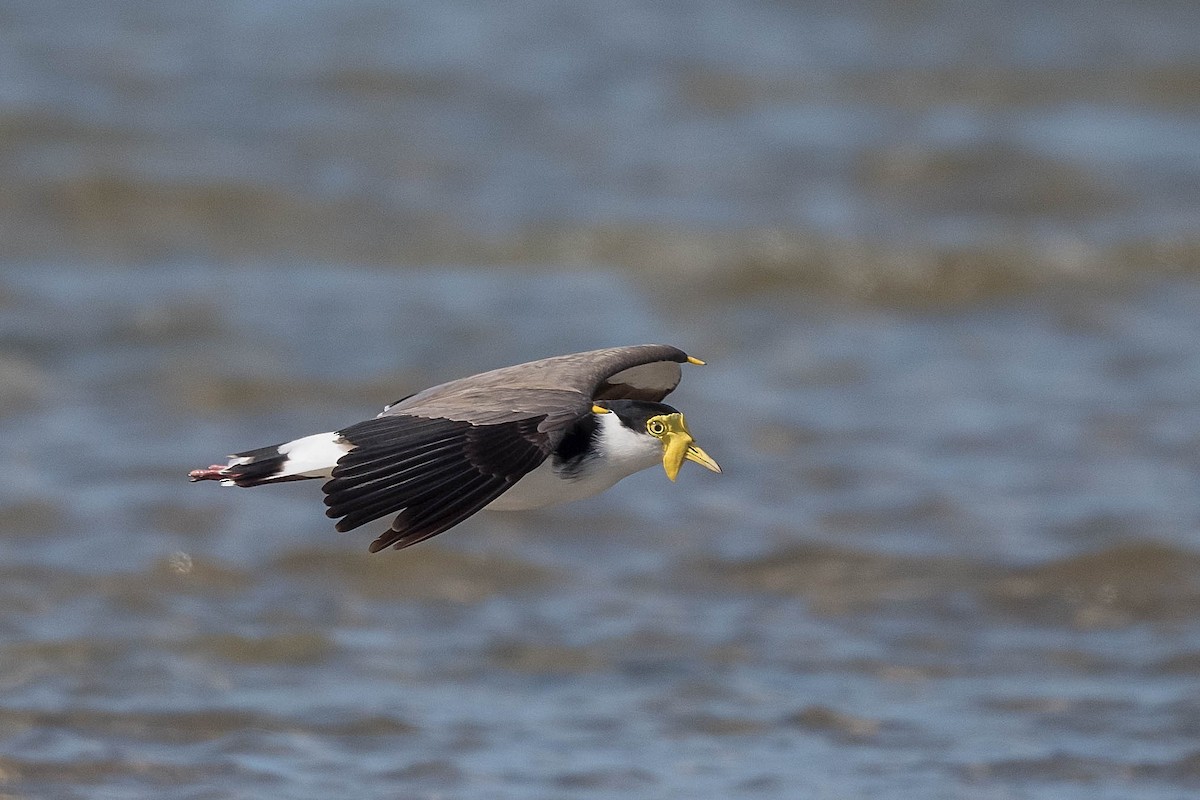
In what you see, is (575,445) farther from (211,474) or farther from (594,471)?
(211,474)

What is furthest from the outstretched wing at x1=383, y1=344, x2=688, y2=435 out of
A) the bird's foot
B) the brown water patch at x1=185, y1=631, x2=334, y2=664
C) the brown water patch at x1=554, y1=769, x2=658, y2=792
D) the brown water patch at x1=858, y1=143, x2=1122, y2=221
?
the brown water patch at x1=858, y1=143, x2=1122, y2=221

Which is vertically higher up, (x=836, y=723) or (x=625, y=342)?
(x=625, y=342)

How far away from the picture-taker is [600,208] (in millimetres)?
15359

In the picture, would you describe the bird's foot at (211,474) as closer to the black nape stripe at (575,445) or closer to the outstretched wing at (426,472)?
the outstretched wing at (426,472)

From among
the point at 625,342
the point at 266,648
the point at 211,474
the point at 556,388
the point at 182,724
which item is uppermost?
the point at 625,342

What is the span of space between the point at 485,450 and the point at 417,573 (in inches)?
162

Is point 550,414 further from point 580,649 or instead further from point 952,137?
point 952,137

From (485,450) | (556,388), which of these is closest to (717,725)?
(556,388)

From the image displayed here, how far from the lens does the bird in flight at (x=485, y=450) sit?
5.36 meters

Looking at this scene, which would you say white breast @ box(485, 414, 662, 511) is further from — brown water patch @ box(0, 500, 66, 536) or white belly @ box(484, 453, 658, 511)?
→ brown water patch @ box(0, 500, 66, 536)

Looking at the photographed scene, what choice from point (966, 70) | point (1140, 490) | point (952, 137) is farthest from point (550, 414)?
point (966, 70)

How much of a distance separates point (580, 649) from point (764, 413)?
10.6 ft

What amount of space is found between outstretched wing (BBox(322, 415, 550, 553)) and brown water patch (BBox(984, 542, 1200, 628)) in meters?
4.37

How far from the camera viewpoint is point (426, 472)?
5.45 metres
